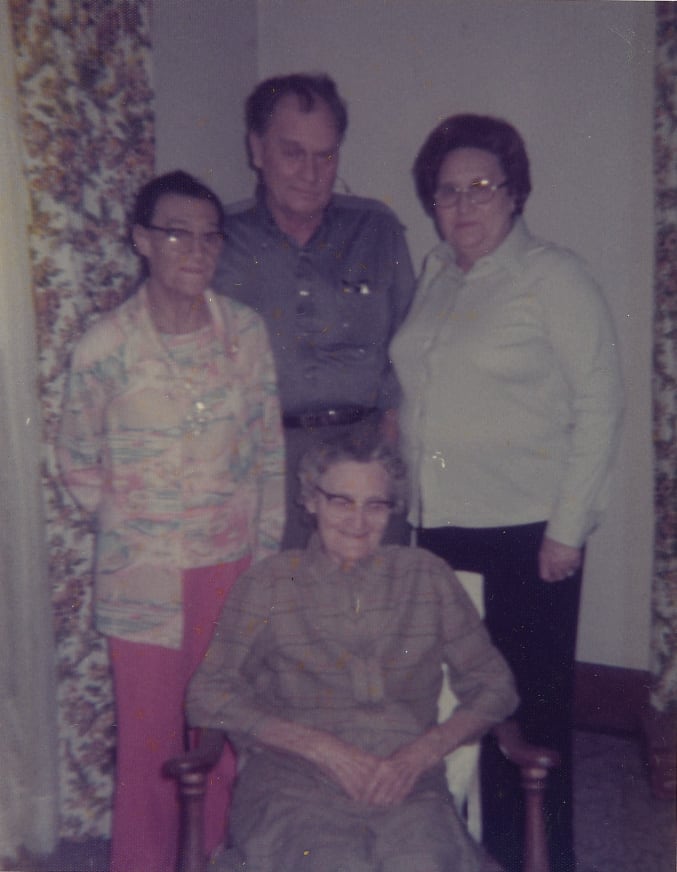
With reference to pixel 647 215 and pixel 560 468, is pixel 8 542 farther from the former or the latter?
pixel 647 215

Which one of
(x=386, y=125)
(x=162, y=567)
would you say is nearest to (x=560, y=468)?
(x=162, y=567)

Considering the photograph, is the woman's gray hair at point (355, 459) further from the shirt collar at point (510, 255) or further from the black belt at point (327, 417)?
the shirt collar at point (510, 255)

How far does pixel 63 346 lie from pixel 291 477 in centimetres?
56

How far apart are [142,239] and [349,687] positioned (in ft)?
3.20

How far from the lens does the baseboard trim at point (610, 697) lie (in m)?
2.54

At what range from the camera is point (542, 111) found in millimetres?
2316

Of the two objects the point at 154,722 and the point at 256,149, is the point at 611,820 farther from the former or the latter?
the point at 256,149

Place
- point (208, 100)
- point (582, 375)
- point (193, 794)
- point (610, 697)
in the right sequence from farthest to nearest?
1. point (610, 697)
2. point (208, 100)
3. point (582, 375)
4. point (193, 794)

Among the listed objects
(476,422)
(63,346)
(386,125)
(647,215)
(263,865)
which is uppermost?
(386,125)

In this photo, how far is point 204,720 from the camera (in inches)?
57.6

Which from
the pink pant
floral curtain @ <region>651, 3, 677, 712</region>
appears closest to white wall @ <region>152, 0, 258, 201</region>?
the pink pant

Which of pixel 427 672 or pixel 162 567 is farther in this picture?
pixel 162 567

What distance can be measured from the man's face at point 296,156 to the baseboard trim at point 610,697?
1.70 metres

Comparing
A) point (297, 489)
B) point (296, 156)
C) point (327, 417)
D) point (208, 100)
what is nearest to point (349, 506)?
point (297, 489)
